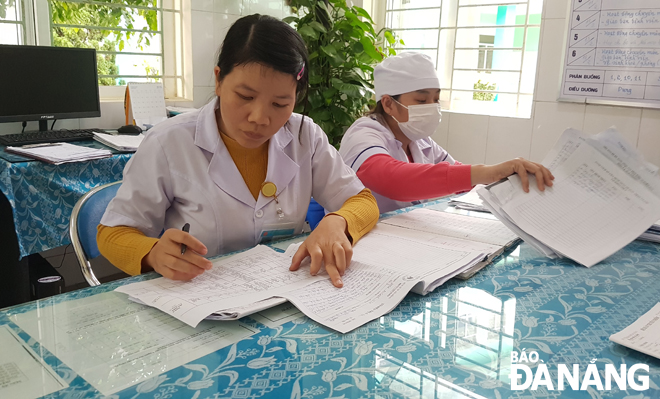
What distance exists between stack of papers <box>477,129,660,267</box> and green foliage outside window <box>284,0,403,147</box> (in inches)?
69.9

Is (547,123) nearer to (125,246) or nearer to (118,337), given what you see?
(125,246)

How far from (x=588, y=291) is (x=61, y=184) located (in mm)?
1959

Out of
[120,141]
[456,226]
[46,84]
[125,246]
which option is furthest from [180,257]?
[46,84]

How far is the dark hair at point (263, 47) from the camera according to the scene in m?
1.00

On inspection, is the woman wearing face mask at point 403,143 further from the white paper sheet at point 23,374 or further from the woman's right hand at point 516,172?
the white paper sheet at point 23,374

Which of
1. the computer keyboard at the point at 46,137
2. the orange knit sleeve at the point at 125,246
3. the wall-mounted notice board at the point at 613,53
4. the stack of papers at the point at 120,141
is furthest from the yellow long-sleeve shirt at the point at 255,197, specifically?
Answer: the wall-mounted notice board at the point at 613,53

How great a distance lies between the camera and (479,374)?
0.60 metres

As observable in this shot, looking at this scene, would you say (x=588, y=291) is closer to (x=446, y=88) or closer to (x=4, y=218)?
(x=4, y=218)

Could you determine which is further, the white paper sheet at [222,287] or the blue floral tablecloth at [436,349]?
the white paper sheet at [222,287]

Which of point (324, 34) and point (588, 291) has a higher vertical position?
point (324, 34)

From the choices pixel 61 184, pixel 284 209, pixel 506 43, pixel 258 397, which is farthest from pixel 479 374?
pixel 506 43

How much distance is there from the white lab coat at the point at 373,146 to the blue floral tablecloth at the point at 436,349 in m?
0.72

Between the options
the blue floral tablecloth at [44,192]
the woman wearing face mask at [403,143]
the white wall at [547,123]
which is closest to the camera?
the woman wearing face mask at [403,143]

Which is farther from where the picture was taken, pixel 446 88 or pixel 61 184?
pixel 446 88
